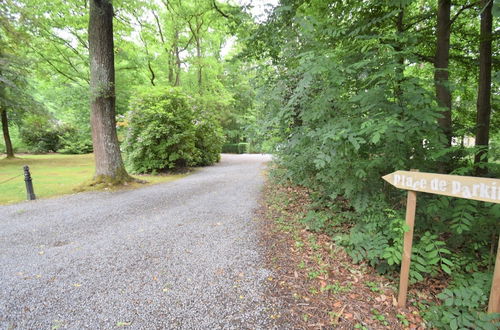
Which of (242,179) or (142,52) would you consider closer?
(242,179)

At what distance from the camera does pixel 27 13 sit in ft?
23.7

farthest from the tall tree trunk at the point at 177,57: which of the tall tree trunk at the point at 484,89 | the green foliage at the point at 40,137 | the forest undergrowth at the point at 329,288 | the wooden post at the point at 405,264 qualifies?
the wooden post at the point at 405,264

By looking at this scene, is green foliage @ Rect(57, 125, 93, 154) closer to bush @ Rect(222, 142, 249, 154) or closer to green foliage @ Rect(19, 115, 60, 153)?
green foliage @ Rect(19, 115, 60, 153)

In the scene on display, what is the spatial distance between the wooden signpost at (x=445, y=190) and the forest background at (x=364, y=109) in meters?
0.12

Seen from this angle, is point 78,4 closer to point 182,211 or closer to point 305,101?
point 182,211

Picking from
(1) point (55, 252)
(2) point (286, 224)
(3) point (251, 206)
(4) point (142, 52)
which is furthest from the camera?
(4) point (142, 52)

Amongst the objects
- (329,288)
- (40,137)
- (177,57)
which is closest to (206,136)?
(177,57)

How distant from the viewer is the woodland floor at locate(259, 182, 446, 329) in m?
1.86

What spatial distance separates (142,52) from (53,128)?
12136mm

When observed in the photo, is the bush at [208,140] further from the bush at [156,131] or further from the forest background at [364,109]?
the bush at [156,131]

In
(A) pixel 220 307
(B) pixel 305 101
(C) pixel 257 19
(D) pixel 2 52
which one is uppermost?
(D) pixel 2 52

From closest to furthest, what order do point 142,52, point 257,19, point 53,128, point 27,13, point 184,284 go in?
point 184,284, point 257,19, point 27,13, point 142,52, point 53,128

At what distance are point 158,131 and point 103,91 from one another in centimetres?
230

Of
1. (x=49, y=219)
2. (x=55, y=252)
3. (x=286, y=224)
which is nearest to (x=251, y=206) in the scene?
(x=286, y=224)
